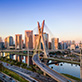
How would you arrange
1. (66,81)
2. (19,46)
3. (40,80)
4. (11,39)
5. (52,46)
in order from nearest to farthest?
(66,81) → (40,80) → (52,46) → (19,46) → (11,39)

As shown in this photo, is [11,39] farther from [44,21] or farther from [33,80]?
[33,80]

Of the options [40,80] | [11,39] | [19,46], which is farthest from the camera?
[11,39]

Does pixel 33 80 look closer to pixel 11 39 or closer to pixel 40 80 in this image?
pixel 40 80

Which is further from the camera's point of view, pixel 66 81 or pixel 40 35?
pixel 40 35

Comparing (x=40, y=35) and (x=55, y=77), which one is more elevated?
(x=40, y=35)

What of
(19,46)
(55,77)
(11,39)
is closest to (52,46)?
(19,46)

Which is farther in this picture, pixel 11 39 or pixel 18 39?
pixel 11 39

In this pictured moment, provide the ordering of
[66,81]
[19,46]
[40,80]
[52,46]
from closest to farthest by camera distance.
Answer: [66,81] → [40,80] → [52,46] → [19,46]

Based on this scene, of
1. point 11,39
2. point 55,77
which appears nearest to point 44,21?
point 55,77

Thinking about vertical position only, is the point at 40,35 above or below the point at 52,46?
above
